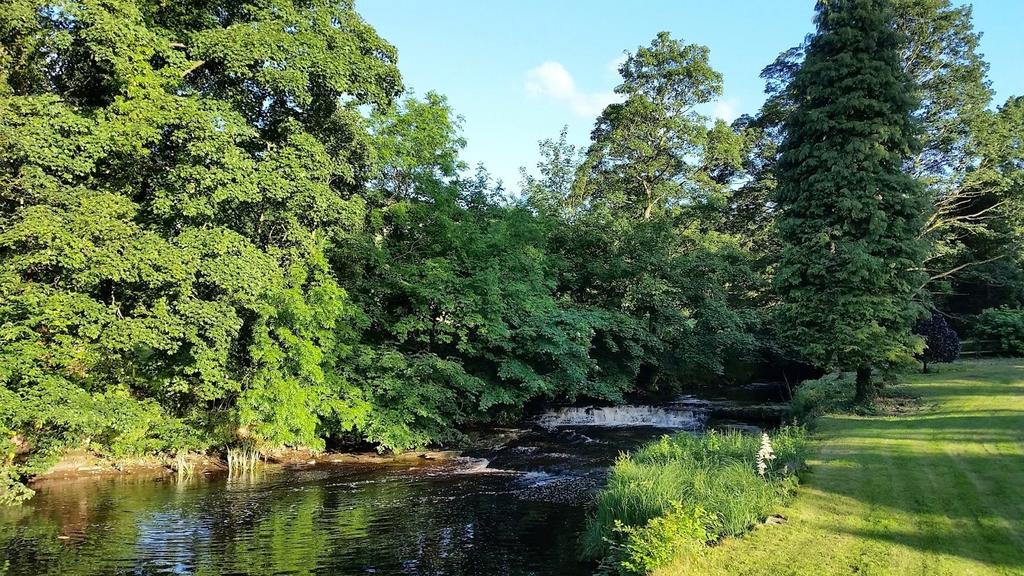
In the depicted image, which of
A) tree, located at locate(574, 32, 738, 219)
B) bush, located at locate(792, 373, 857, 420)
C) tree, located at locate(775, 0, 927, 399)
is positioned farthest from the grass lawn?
tree, located at locate(574, 32, 738, 219)

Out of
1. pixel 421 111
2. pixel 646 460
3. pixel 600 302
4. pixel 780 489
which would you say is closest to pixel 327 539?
pixel 646 460

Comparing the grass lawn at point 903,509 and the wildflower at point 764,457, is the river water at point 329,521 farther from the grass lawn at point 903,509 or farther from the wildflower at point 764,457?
the wildflower at point 764,457

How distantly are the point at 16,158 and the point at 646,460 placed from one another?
13918 mm

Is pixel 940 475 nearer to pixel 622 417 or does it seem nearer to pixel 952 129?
pixel 622 417

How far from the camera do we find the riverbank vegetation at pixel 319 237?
12.2 meters

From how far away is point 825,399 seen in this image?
56.6 ft

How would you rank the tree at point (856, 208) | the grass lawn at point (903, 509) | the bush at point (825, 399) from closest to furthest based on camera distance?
the grass lawn at point (903, 509)
the tree at point (856, 208)
the bush at point (825, 399)

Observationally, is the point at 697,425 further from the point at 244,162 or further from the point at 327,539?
the point at 244,162

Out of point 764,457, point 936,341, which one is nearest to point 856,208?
point 936,341

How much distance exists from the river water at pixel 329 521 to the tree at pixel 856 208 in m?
6.79

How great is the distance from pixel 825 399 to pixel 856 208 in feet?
18.6

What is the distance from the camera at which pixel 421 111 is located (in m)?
23.2

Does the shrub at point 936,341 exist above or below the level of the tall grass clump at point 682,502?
above

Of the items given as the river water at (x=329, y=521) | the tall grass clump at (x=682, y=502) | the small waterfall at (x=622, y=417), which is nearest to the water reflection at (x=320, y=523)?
the river water at (x=329, y=521)
